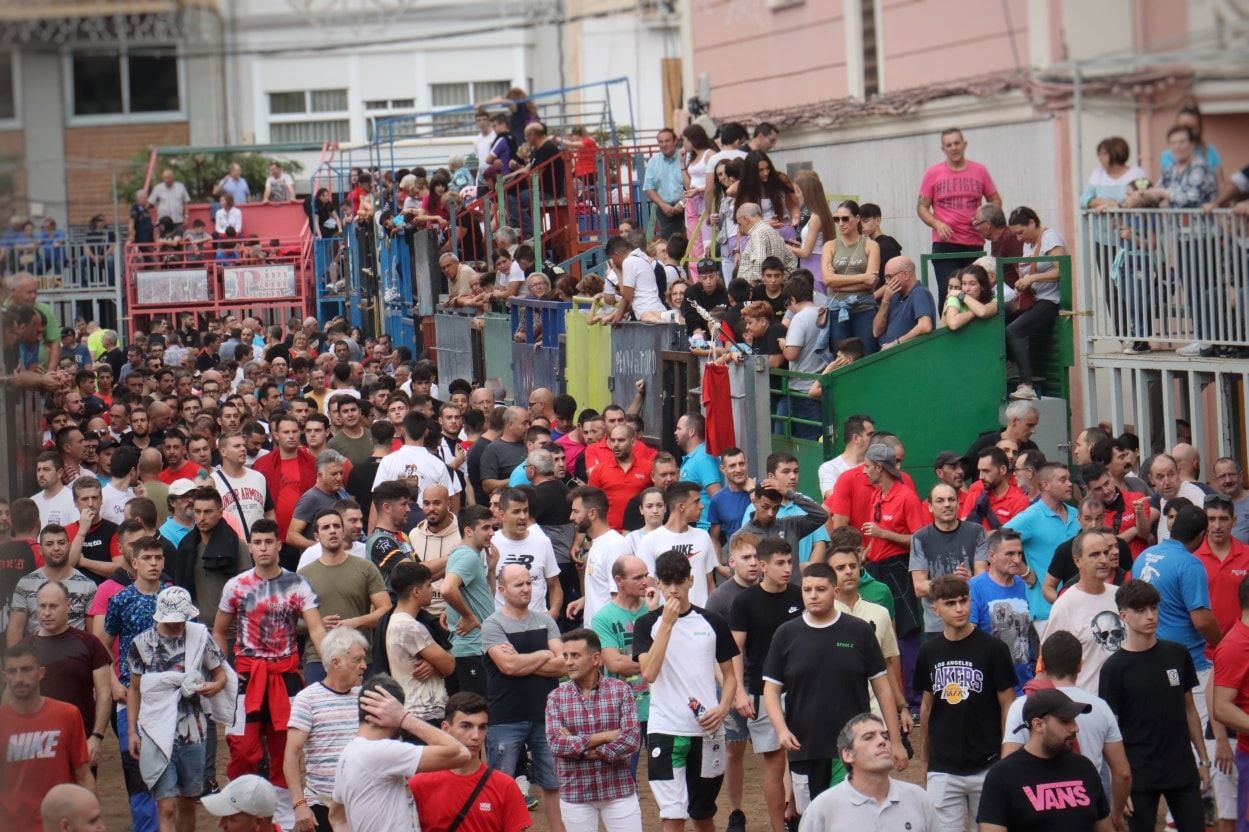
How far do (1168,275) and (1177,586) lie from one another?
19.2 ft

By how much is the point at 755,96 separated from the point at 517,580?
18.9ft

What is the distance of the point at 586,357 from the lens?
16.2m

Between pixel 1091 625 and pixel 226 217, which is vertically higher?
pixel 226 217

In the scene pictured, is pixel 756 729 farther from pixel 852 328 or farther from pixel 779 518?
pixel 852 328

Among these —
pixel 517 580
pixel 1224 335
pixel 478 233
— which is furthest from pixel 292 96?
pixel 478 233

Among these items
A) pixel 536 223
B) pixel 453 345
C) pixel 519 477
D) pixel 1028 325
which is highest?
pixel 536 223

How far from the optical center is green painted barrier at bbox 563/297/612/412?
51.4 ft

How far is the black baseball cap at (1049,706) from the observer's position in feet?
21.9

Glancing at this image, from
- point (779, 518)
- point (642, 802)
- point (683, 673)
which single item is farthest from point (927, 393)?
point (683, 673)

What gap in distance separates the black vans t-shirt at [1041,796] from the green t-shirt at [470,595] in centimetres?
345

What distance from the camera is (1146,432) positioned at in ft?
36.2

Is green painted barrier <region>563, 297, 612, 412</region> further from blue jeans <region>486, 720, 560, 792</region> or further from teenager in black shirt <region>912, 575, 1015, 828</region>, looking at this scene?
teenager in black shirt <region>912, 575, 1015, 828</region>

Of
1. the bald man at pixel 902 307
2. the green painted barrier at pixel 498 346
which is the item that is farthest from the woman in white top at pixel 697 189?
the bald man at pixel 902 307

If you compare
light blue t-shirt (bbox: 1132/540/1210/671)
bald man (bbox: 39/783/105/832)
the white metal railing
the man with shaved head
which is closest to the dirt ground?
light blue t-shirt (bbox: 1132/540/1210/671)
